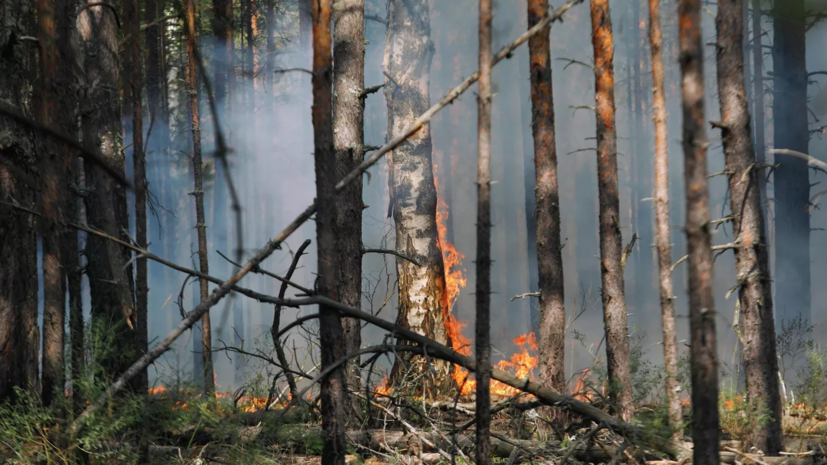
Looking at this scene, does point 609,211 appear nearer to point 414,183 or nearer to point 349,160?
point 414,183

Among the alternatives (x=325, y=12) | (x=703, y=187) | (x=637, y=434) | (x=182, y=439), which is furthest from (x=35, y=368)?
(x=703, y=187)

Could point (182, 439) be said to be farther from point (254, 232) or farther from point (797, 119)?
point (254, 232)

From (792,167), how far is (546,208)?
35.3 feet

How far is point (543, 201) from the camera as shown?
867cm

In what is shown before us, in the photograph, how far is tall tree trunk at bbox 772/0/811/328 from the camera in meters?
15.4

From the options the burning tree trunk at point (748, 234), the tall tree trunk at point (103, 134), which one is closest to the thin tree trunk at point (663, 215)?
the burning tree trunk at point (748, 234)

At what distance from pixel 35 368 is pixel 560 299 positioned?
6500 mm

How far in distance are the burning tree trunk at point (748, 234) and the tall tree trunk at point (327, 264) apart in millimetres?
4245

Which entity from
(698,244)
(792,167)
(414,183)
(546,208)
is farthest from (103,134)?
(792,167)

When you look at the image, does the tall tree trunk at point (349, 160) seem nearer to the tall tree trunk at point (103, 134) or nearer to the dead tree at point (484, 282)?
the dead tree at point (484, 282)

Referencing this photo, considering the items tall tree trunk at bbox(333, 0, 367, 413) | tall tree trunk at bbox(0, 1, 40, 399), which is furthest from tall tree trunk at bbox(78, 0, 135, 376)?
tall tree trunk at bbox(333, 0, 367, 413)

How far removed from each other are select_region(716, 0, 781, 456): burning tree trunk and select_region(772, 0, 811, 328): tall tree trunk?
11.2m

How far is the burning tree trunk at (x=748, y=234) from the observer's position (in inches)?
234

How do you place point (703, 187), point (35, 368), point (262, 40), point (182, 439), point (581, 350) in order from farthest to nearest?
point (581, 350), point (262, 40), point (182, 439), point (35, 368), point (703, 187)
